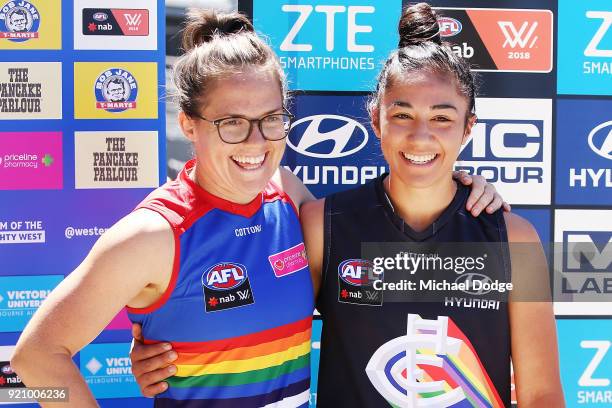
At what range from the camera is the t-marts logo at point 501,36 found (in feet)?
8.40

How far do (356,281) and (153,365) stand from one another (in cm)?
64

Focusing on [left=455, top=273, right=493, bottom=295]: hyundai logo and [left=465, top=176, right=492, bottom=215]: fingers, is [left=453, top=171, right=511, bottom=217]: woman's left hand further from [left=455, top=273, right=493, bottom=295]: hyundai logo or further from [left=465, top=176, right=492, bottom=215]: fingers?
[left=455, top=273, right=493, bottom=295]: hyundai logo

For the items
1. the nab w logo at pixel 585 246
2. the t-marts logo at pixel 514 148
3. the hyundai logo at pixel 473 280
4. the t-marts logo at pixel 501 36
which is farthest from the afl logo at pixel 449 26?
the hyundai logo at pixel 473 280

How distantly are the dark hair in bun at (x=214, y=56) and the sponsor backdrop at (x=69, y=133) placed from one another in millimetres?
638

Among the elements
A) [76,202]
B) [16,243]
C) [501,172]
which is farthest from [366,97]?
[16,243]

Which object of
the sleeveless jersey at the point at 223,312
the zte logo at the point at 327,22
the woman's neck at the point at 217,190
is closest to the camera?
the sleeveless jersey at the point at 223,312

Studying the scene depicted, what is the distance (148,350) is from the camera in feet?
5.78

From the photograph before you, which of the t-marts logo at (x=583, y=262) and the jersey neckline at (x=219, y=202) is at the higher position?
the jersey neckline at (x=219, y=202)

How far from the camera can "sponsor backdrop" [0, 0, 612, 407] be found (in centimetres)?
247

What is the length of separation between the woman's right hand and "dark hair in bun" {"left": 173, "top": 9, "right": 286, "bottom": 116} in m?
0.65

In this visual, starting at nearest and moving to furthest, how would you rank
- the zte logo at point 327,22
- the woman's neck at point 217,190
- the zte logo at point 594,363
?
the woman's neck at point 217,190, the zte logo at point 327,22, the zte logo at point 594,363

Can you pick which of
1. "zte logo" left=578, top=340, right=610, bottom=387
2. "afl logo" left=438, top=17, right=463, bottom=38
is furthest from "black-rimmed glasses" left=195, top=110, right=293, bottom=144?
"zte logo" left=578, top=340, right=610, bottom=387

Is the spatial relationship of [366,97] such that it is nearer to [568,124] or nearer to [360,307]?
[568,124]

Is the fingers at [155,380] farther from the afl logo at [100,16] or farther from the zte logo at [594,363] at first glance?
the zte logo at [594,363]
